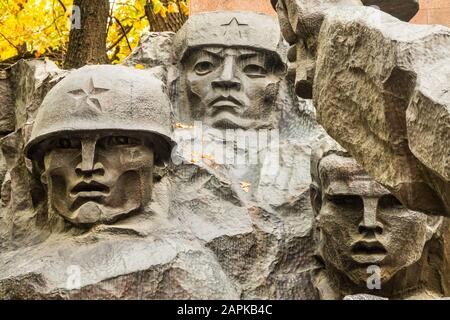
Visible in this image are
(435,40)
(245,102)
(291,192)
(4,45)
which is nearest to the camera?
(435,40)

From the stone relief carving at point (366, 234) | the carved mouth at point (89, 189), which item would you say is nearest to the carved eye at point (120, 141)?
the carved mouth at point (89, 189)

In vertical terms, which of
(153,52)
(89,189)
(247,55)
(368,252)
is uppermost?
(153,52)

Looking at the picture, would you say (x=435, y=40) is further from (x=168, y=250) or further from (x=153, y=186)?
(x=153, y=186)

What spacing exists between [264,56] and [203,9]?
131cm

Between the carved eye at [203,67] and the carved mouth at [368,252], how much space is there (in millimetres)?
2498

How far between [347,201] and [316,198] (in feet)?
1.52

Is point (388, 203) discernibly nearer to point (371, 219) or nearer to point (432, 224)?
point (371, 219)

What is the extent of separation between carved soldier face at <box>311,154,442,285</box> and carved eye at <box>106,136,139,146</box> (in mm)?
1199

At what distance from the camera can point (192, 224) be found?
693 cm

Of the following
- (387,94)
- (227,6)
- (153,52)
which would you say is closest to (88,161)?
(387,94)

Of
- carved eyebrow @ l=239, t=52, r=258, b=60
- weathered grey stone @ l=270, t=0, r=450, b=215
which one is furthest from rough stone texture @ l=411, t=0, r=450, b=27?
weathered grey stone @ l=270, t=0, r=450, b=215

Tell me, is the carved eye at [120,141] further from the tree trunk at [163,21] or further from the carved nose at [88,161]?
the tree trunk at [163,21]

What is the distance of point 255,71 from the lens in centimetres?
823
